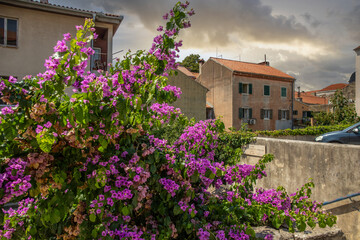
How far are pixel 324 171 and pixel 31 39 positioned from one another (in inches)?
492

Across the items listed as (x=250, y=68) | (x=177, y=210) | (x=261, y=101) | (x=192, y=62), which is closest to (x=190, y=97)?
(x=261, y=101)

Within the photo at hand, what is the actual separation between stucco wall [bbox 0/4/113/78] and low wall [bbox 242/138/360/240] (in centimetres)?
1049

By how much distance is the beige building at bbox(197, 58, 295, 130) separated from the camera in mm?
27812

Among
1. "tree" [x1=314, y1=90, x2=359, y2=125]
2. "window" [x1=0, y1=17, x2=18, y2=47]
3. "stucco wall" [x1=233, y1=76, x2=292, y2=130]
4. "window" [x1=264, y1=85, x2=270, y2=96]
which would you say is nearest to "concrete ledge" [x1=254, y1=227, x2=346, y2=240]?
"window" [x1=0, y1=17, x2=18, y2=47]

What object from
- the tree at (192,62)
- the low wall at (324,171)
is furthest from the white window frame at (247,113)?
the low wall at (324,171)

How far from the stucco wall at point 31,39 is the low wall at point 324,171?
10.5 m

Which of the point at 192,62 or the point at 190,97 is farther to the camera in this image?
the point at 192,62

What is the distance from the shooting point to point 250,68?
99.8ft

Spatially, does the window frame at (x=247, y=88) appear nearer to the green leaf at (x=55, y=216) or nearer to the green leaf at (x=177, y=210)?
the green leaf at (x=177, y=210)

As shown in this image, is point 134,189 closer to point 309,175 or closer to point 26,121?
point 26,121

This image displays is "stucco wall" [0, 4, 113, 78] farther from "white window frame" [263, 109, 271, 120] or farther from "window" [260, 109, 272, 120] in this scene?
"white window frame" [263, 109, 271, 120]

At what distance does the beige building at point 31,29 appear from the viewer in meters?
11.2

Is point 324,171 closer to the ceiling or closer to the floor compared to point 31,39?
closer to the floor

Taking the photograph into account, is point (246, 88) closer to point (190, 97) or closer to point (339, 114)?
point (190, 97)
